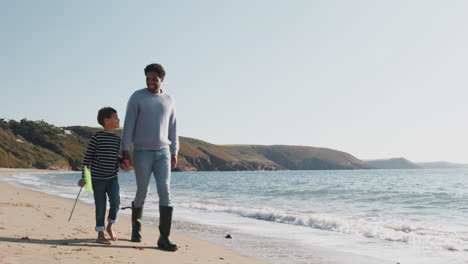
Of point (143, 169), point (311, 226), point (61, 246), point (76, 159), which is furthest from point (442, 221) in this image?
point (76, 159)

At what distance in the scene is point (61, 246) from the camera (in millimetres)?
4812

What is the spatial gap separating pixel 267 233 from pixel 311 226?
226 cm

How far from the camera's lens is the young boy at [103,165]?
5324mm

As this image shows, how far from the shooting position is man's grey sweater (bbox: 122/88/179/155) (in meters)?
5.17

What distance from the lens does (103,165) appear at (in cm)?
533

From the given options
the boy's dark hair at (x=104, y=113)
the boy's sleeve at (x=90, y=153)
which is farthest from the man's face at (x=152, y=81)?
the boy's sleeve at (x=90, y=153)

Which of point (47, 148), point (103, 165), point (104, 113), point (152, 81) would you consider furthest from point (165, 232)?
point (47, 148)

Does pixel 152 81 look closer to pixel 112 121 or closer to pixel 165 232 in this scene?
pixel 112 121

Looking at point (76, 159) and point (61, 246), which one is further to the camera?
point (76, 159)

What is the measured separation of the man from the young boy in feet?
1.04

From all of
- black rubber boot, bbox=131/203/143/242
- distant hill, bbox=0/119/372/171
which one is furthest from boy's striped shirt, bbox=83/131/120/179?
distant hill, bbox=0/119/372/171

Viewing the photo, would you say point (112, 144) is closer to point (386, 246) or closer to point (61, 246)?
point (61, 246)

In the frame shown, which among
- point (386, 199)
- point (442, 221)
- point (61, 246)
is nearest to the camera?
point (61, 246)

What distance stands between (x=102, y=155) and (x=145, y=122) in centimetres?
72
